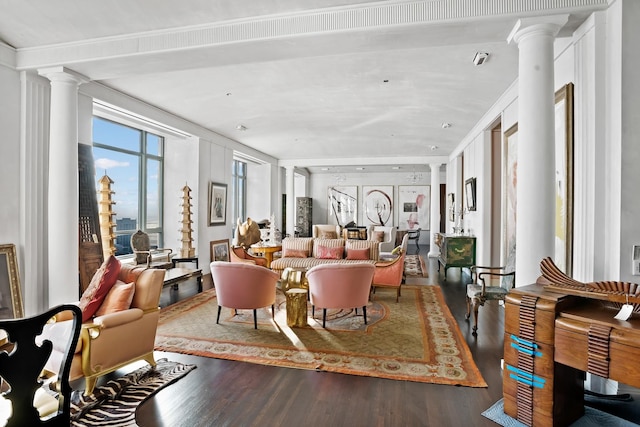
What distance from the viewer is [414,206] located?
50.9 feet

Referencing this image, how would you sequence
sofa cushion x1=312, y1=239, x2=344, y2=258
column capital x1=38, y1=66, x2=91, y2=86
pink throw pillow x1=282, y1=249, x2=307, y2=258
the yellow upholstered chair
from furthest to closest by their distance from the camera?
pink throw pillow x1=282, y1=249, x2=307, y2=258
sofa cushion x1=312, y1=239, x2=344, y2=258
column capital x1=38, y1=66, x2=91, y2=86
the yellow upholstered chair

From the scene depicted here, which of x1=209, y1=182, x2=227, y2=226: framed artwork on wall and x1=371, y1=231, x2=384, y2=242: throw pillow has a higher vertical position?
x1=209, y1=182, x2=227, y2=226: framed artwork on wall

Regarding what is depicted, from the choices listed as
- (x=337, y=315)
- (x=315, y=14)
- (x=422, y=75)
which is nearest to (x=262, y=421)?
(x=337, y=315)

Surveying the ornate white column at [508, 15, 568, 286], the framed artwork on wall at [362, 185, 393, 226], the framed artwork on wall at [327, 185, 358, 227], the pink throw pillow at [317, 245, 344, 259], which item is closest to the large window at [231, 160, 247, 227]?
the pink throw pillow at [317, 245, 344, 259]

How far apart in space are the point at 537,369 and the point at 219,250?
7164 millimetres

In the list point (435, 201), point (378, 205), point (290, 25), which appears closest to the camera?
point (290, 25)

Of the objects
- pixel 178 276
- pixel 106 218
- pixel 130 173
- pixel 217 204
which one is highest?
pixel 130 173

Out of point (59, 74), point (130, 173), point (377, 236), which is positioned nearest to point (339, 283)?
point (59, 74)

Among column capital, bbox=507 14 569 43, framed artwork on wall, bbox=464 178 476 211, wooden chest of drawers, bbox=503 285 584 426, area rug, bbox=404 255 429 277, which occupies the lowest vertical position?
area rug, bbox=404 255 429 277

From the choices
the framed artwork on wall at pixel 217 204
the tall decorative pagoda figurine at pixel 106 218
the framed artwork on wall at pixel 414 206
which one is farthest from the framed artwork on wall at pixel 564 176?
the framed artwork on wall at pixel 414 206

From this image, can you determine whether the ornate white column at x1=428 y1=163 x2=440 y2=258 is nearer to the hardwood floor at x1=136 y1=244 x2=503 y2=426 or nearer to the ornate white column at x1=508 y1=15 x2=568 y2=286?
the hardwood floor at x1=136 y1=244 x2=503 y2=426

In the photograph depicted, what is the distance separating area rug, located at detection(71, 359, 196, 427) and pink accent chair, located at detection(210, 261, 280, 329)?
3.67 feet

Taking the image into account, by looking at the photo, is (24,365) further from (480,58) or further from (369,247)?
(369,247)

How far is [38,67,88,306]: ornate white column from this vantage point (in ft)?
13.0
